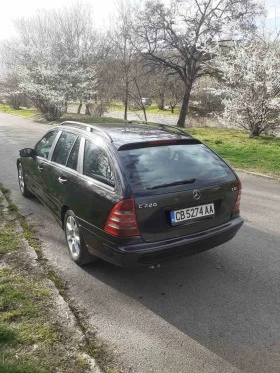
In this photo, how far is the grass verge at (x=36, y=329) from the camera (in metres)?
2.46

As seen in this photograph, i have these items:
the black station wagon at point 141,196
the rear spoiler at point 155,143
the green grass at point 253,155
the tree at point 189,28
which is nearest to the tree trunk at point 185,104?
the tree at point 189,28

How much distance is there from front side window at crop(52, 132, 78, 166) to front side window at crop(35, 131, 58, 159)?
0.32 m

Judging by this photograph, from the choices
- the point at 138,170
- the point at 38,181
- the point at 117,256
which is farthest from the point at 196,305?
the point at 38,181

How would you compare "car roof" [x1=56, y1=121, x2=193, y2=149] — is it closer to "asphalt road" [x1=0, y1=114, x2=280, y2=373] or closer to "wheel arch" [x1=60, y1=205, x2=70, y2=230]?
"wheel arch" [x1=60, y1=205, x2=70, y2=230]

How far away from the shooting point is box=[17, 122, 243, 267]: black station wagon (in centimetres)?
316

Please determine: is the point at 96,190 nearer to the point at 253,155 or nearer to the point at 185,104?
the point at 253,155

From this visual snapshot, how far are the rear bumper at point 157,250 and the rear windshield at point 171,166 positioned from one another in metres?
0.55

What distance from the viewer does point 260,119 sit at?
15805 millimetres

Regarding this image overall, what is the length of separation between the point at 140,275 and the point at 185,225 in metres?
0.91

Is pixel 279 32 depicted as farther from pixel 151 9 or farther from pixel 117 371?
pixel 117 371

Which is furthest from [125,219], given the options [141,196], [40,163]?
[40,163]

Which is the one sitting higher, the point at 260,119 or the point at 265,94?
the point at 265,94

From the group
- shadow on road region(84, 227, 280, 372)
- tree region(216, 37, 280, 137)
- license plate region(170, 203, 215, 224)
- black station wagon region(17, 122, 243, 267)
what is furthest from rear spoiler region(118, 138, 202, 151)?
tree region(216, 37, 280, 137)

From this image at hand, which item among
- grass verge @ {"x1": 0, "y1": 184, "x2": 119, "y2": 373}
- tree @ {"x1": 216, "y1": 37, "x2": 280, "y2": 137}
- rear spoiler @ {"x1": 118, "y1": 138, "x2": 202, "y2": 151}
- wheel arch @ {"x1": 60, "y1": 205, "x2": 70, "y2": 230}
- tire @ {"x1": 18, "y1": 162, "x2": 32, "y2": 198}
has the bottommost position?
grass verge @ {"x1": 0, "y1": 184, "x2": 119, "y2": 373}
